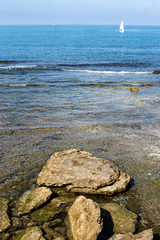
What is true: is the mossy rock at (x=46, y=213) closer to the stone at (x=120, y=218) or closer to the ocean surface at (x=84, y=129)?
the ocean surface at (x=84, y=129)

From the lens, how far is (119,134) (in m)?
11.1

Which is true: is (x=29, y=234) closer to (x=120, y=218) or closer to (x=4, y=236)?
(x=4, y=236)

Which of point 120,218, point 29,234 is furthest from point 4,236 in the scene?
point 120,218

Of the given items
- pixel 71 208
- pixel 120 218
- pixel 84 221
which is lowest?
pixel 120 218

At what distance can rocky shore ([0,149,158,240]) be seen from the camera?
549cm

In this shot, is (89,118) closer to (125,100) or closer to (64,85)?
(125,100)

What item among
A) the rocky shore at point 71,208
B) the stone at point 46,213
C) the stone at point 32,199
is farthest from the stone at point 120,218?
the stone at point 32,199

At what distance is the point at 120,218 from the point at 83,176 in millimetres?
1591

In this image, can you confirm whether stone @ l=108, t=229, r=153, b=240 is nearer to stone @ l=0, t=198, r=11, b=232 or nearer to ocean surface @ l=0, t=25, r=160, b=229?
ocean surface @ l=0, t=25, r=160, b=229

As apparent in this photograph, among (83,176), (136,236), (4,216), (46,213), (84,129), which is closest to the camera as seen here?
(136,236)

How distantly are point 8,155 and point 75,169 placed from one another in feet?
9.31

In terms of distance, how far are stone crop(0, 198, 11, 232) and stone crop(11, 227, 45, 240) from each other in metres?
0.33

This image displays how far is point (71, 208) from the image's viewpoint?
20.2 ft

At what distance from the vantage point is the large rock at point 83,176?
7188mm
